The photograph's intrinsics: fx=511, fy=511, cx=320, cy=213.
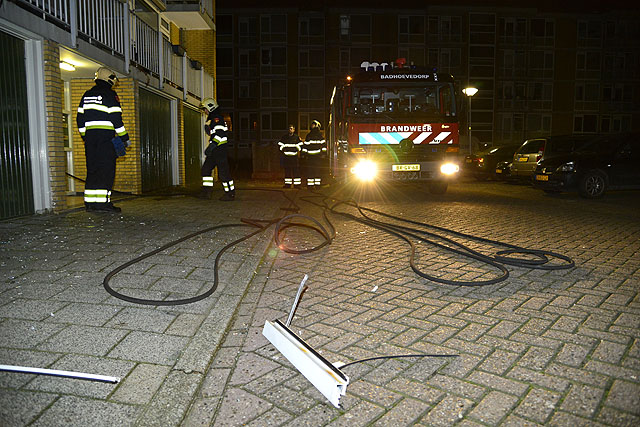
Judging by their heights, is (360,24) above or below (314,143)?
above

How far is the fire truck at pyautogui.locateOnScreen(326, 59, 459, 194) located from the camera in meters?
12.0

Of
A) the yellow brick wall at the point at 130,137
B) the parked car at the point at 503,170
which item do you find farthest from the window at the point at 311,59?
the yellow brick wall at the point at 130,137

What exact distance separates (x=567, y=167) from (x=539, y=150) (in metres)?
3.17

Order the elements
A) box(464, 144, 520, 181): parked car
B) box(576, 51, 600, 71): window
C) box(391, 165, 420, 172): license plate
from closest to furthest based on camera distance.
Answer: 1. box(391, 165, 420, 172): license plate
2. box(464, 144, 520, 181): parked car
3. box(576, 51, 600, 71): window

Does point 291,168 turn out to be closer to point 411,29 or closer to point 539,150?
point 539,150

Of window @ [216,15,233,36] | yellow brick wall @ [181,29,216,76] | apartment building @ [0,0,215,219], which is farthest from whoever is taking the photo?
window @ [216,15,233,36]

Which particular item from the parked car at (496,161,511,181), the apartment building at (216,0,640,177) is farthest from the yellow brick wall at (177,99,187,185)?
the apartment building at (216,0,640,177)

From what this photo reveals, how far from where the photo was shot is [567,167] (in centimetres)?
1362

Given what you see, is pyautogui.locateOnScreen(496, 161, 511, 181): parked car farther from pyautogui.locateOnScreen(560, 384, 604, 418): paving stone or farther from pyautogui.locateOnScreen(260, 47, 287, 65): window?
pyautogui.locateOnScreen(260, 47, 287, 65): window

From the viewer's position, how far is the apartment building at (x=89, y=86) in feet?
24.8

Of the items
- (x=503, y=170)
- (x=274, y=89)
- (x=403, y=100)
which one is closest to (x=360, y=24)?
(x=274, y=89)

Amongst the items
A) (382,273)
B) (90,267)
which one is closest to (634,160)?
(382,273)

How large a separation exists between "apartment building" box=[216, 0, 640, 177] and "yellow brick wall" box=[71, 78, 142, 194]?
38739mm

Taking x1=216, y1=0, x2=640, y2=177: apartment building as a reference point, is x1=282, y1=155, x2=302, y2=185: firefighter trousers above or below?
below
